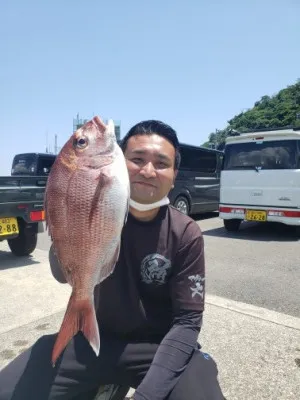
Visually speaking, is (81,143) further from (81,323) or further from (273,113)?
(273,113)

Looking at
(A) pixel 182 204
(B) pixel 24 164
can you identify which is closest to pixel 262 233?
(A) pixel 182 204

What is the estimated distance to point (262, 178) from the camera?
7.91 metres

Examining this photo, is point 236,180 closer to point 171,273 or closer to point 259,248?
point 259,248

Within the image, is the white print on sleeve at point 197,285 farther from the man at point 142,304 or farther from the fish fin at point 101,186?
the fish fin at point 101,186

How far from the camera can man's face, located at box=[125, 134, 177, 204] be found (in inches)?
64.5

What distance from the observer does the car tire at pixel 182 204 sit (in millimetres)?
9734

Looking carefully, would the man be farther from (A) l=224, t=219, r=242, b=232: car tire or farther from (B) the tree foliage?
(B) the tree foliage

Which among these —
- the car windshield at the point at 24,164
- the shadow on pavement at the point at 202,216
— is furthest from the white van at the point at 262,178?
the car windshield at the point at 24,164

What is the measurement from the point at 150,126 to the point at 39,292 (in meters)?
3.17

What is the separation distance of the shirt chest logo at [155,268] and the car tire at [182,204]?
7933mm

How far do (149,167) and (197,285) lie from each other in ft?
2.00

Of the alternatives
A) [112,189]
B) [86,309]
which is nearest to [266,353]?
[86,309]

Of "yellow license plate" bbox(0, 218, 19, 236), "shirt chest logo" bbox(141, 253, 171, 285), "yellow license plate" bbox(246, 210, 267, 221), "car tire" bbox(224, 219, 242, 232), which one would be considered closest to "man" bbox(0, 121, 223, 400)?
"shirt chest logo" bbox(141, 253, 171, 285)

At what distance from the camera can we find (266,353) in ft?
9.39
